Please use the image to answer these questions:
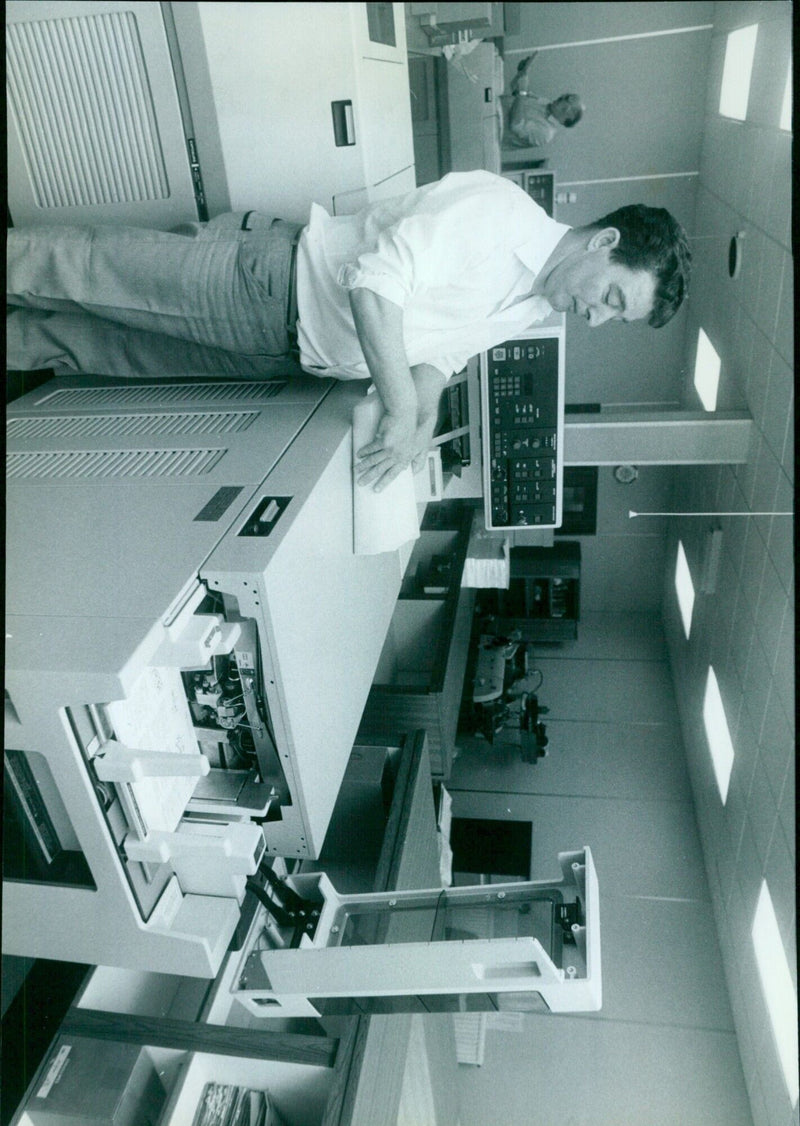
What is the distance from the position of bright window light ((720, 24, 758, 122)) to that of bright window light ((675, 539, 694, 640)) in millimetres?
2035

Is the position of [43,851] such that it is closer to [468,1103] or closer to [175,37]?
[175,37]

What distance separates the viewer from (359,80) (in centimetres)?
140


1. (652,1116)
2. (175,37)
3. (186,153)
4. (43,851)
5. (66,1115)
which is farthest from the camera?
(652,1116)

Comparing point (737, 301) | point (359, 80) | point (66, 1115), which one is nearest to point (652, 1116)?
point (66, 1115)

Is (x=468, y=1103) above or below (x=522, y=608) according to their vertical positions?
below

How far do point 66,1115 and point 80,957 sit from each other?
390 mm

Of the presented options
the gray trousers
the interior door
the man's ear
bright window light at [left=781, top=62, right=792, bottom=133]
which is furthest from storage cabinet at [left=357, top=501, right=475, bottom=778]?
bright window light at [left=781, top=62, right=792, bottom=133]

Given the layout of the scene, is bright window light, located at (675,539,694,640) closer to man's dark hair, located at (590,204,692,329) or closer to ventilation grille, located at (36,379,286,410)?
man's dark hair, located at (590,204,692,329)

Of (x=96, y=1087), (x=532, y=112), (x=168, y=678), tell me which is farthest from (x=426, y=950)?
(x=532, y=112)

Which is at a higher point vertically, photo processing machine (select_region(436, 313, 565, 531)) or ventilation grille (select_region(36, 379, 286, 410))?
ventilation grille (select_region(36, 379, 286, 410))

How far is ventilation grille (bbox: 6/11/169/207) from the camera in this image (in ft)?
4.64

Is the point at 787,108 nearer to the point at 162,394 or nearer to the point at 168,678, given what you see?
the point at 162,394

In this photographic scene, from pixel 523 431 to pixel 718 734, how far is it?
72.4 inches

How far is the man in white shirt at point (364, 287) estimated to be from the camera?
1.29 m
